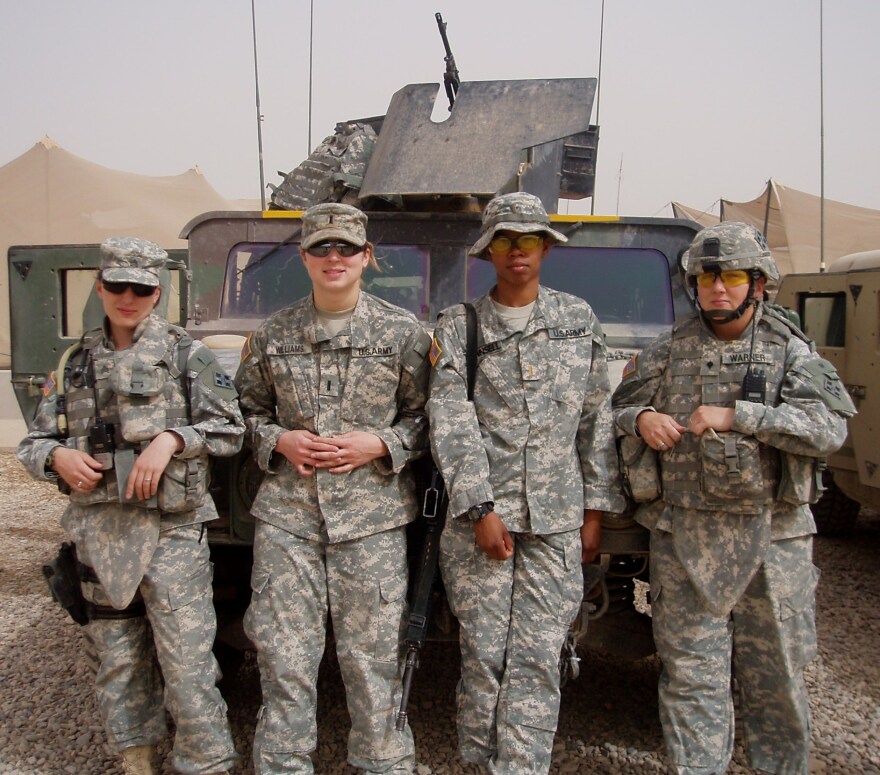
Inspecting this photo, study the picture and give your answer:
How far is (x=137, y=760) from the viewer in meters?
2.62

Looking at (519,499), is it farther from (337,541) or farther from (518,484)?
(337,541)

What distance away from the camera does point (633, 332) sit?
3820 millimetres

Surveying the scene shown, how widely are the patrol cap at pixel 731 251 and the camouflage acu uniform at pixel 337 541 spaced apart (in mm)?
834

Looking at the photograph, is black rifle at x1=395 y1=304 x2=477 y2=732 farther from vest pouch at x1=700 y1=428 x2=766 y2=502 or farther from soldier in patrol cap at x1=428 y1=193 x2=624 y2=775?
vest pouch at x1=700 y1=428 x2=766 y2=502

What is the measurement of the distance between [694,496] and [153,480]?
148 cm

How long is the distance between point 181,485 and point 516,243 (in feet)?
3.77

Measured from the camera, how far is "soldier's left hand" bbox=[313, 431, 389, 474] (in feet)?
8.20

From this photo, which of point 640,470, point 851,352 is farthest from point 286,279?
point 851,352

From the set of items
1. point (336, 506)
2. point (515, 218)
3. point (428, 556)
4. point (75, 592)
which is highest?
point (515, 218)

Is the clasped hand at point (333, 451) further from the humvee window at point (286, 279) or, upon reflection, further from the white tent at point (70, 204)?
the white tent at point (70, 204)

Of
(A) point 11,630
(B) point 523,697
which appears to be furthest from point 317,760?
(A) point 11,630

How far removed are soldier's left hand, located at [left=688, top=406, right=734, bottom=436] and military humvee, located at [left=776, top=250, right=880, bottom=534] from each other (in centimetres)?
275

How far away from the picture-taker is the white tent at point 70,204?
13109 millimetres

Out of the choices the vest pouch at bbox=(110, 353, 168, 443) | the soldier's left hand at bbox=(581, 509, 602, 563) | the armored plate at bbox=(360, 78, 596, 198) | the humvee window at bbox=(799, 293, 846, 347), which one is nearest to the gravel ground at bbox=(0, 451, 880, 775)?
the soldier's left hand at bbox=(581, 509, 602, 563)
